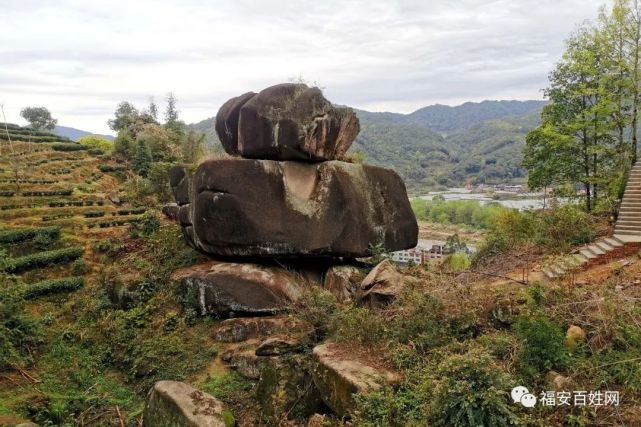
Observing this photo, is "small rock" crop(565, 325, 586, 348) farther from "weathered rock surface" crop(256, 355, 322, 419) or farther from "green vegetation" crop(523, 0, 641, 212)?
"green vegetation" crop(523, 0, 641, 212)

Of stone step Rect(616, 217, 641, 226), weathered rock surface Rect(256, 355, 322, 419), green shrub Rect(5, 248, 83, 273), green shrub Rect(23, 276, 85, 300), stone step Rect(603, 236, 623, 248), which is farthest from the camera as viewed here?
green shrub Rect(5, 248, 83, 273)

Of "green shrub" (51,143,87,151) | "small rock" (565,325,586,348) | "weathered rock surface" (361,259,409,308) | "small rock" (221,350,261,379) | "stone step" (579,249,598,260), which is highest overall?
"green shrub" (51,143,87,151)

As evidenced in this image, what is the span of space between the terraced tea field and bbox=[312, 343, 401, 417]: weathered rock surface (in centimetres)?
1060

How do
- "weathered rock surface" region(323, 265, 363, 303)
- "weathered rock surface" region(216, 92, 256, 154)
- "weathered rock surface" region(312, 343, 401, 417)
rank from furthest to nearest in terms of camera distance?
"weathered rock surface" region(216, 92, 256, 154), "weathered rock surface" region(323, 265, 363, 303), "weathered rock surface" region(312, 343, 401, 417)

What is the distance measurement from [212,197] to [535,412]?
10.2m

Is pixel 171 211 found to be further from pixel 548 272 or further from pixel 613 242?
pixel 613 242

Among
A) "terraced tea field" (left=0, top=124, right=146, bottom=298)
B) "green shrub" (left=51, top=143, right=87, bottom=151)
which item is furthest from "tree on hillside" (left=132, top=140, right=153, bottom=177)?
"green shrub" (left=51, top=143, right=87, bottom=151)

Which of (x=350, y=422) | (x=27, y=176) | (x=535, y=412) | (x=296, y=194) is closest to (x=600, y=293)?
(x=535, y=412)

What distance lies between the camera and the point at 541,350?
21.7 ft

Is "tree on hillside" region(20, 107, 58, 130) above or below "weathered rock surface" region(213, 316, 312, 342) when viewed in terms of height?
above

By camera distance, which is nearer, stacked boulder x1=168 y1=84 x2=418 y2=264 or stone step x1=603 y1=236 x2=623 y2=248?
stone step x1=603 y1=236 x2=623 y2=248

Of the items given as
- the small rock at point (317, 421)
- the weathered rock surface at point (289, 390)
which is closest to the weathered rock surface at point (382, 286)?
the weathered rock surface at point (289, 390)

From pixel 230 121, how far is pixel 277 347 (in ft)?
25.6

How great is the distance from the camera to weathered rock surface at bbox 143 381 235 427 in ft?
26.8
